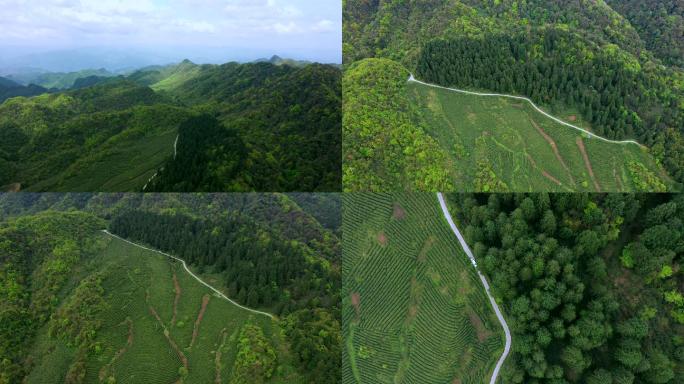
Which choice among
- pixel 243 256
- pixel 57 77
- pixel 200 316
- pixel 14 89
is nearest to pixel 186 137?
pixel 243 256

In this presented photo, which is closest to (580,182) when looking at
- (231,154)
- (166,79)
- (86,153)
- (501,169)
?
(501,169)

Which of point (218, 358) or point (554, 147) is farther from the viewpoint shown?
point (554, 147)

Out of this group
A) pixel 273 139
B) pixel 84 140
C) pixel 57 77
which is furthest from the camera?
pixel 57 77

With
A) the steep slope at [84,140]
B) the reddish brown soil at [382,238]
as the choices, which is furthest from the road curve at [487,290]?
the steep slope at [84,140]

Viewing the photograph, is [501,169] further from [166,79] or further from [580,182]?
[166,79]

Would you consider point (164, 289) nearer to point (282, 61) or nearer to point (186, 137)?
point (186, 137)

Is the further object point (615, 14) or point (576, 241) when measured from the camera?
point (615, 14)

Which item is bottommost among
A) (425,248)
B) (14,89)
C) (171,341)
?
(171,341)

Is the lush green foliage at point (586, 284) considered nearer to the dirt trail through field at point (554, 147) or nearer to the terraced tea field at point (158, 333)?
the dirt trail through field at point (554, 147)

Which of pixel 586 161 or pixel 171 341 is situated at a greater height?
pixel 586 161
